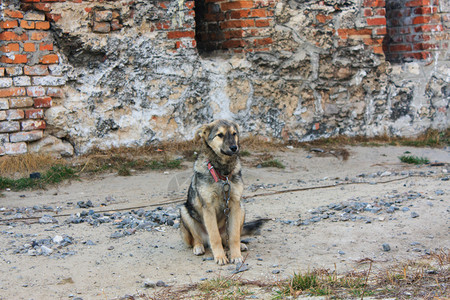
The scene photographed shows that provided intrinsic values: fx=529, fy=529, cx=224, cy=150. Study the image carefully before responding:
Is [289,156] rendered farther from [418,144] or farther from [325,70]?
[418,144]

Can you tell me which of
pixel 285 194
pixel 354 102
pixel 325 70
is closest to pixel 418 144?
pixel 354 102

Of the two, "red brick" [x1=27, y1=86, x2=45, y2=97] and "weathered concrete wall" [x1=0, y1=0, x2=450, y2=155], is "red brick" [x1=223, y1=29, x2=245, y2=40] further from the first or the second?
"red brick" [x1=27, y1=86, x2=45, y2=97]

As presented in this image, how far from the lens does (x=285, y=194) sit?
6660mm

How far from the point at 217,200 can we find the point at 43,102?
3.91 meters

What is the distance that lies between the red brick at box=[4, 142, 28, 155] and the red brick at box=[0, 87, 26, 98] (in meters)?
0.68

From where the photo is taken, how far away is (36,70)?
24.4 ft

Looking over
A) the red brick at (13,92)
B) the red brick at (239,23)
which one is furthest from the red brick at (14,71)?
the red brick at (239,23)

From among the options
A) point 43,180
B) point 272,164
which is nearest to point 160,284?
point 43,180

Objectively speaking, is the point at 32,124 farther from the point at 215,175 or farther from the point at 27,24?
the point at 215,175

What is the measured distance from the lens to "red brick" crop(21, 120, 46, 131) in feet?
24.3

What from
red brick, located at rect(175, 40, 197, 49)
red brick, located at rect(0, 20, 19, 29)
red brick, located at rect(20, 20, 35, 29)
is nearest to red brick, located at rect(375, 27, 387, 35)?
red brick, located at rect(175, 40, 197, 49)

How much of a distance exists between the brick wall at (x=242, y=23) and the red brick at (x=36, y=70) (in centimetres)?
281

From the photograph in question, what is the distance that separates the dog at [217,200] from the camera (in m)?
4.70

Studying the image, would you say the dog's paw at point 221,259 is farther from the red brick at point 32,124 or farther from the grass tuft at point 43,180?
the red brick at point 32,124
